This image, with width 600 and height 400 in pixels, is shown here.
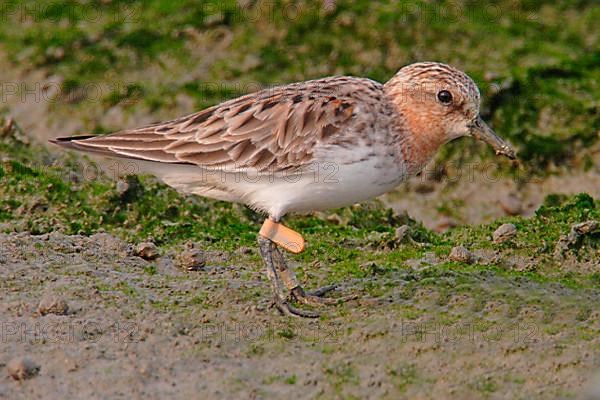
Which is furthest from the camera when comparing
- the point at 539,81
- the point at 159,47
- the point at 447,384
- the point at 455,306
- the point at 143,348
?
the point at 159,47

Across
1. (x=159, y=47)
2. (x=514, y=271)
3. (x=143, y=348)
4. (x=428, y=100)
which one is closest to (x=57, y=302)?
(x=143, y=348)

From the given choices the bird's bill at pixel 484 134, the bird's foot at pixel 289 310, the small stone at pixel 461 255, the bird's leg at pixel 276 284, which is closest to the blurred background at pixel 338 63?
the small stone at pixel 461 255

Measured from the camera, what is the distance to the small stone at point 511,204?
11.5m

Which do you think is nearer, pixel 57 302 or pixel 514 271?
pixel 57 302

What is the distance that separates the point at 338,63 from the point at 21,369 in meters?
7.82

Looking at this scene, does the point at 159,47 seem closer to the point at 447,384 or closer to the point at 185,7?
the point at 185,7

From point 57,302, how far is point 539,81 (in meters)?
7.50

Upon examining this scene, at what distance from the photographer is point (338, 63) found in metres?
13.2

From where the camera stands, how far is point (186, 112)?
12820mm

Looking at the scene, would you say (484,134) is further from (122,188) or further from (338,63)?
(338,63)

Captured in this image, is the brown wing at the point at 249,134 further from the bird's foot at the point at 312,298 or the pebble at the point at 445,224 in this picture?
the pebble at the point at 445,224

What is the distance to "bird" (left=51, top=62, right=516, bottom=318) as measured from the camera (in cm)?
719

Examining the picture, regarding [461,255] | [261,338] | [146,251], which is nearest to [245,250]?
[146,251]

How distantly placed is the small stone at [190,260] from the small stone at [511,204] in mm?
4430
